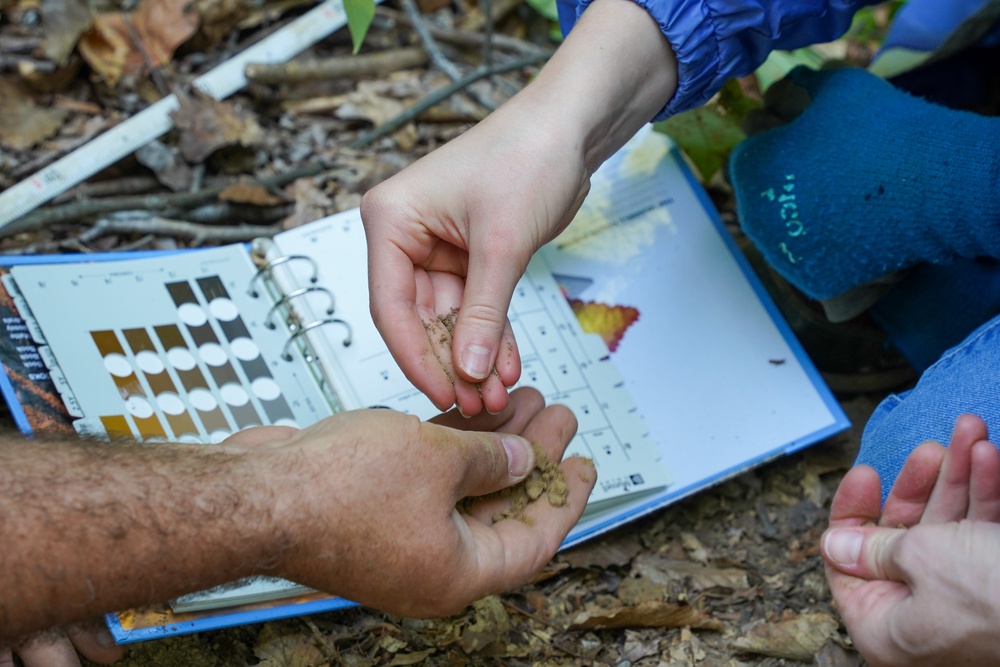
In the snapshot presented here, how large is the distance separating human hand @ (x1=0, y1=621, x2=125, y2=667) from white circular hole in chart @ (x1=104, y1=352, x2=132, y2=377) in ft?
1.24

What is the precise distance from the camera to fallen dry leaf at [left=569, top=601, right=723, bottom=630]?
1.35 meters

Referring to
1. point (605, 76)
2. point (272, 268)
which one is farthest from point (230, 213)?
point (605, 76)

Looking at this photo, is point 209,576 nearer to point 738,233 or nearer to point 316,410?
point 316,410

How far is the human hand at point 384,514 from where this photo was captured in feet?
3.12

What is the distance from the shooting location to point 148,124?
196cm

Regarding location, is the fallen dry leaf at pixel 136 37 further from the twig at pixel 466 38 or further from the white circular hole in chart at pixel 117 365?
the white circular hole in chart at pixel 117 365

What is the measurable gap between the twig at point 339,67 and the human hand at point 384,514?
1305 millimetres

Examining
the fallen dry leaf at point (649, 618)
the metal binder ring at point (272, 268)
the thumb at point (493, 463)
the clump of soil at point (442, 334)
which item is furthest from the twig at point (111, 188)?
the fallen dry leaf at point (649, 618)

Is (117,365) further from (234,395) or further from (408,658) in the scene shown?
(408,658)

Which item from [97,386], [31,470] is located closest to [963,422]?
[31,470]

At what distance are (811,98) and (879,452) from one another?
2.23 ft

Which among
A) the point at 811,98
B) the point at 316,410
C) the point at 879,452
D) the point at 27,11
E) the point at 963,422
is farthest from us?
the point at 27,11

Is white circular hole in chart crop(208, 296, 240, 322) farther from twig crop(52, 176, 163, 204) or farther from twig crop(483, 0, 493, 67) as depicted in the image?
twig crop(483, 0, 493, 67)

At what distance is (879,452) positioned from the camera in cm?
128
